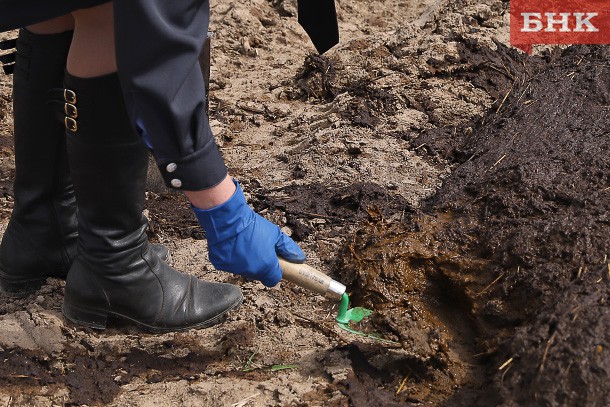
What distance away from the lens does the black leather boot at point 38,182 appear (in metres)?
2.33

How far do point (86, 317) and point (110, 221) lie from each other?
0.36 m

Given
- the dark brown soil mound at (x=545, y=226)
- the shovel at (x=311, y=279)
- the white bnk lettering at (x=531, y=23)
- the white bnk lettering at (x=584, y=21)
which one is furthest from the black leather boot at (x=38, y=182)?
the white bnk lettering at (x=584, y=21)

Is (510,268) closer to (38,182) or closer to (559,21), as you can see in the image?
(38,182)

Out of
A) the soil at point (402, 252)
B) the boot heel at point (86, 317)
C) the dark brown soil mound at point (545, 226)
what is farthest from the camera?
the boot heel at point (86, 317)

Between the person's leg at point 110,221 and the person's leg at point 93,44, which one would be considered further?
the person's leg at point 110,221

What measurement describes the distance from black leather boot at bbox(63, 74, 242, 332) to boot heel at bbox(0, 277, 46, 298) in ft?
0.70

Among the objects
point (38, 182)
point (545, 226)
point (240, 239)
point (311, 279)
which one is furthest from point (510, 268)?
point (38, 182)

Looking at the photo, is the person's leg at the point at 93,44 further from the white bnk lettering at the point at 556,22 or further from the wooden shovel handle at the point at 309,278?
the white bnk lettering at the point at 556,22

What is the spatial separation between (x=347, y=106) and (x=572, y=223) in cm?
152

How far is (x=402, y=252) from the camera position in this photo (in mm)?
2619

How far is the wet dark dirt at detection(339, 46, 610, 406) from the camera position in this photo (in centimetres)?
198

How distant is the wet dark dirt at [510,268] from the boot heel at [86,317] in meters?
0.78

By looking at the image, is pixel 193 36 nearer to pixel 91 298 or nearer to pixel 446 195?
pixel 91 298

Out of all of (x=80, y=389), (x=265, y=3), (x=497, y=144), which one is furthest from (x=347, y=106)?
(x=80, y=389)
